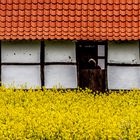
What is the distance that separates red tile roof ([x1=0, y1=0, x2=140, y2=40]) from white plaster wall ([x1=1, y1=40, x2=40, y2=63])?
0.36 metres

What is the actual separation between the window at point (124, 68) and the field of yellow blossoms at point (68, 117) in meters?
2.78

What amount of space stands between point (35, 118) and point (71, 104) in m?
3.20

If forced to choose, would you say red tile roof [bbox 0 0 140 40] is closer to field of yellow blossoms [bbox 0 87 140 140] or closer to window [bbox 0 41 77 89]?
window [bbox 0 41 77 89]

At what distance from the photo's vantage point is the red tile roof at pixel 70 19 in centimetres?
2198

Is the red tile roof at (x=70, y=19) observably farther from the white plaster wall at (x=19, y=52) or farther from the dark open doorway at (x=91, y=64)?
the dark open doorway at (x=91, y=64)

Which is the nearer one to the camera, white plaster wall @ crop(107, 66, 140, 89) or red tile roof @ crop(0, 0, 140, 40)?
red tile roof @ crop(0, 0, 140, 40)

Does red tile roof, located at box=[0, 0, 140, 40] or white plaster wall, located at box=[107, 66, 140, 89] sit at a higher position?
red tile roof, located at box=[0, 0, 140, 40]

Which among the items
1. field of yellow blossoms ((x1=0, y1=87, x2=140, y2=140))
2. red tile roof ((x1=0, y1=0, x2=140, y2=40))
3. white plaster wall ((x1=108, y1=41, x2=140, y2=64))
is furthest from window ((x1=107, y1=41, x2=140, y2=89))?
field of yellow blossoms ((x1=0, y1=87, x2=140, y2=140))

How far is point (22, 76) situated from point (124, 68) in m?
2.88

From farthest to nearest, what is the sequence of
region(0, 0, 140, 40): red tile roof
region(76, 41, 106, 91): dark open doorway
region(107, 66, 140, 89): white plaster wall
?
region(107, 66, 140, 89): white plaster wall < region(0, 0, 140, 40): red tile roof < region(76, 41, 106, 91): dark open doorway

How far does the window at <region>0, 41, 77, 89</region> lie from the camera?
72.4 ft

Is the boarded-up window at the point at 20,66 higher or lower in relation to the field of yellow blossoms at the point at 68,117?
higher

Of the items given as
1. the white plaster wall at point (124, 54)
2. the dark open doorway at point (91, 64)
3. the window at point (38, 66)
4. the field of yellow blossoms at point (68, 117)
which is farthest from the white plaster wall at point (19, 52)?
the field of yellow blossoms at point (68, 117)

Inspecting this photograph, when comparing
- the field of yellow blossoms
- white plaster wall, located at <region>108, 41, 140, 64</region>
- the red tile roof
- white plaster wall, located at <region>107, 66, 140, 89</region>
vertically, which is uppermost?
the red tile roof
